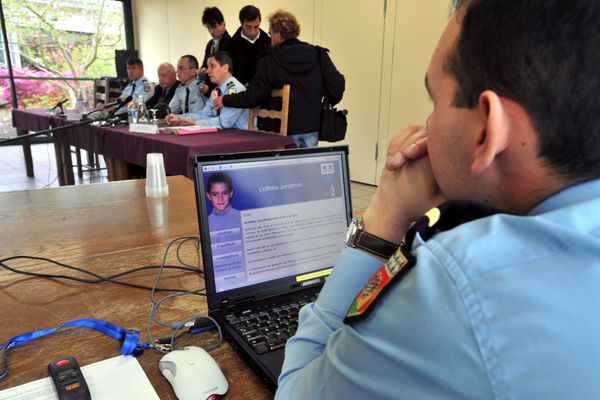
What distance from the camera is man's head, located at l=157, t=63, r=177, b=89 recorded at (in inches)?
184

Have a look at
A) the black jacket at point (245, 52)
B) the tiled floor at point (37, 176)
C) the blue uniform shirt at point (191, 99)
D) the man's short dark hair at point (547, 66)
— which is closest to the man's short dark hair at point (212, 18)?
the black jacket at point (245, 52)

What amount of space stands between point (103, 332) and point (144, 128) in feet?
8.15

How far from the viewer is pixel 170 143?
2551mm

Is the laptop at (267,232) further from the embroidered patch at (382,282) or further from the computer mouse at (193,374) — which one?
the embroidered patch at (382,282)

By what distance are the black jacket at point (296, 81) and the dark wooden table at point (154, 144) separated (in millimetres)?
251

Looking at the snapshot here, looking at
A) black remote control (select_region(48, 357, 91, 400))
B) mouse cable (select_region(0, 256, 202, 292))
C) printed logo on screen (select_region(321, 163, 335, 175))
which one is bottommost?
mouse cable (select_region(0, 256, 202, 292))

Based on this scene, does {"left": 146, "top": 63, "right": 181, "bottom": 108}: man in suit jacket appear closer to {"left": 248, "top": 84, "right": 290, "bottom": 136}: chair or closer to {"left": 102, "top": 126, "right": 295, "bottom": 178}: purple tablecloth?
{"left": 102, "top": 126, "right": 295, "bottom": 178}: purple tablecloth

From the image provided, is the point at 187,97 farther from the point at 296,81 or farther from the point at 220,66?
the point at 296,81

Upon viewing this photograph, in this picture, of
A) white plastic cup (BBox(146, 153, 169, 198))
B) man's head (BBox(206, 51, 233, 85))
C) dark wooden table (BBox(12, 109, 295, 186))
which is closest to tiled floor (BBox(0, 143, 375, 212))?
dark wooden table (BBox(12, 109, 295, 186))

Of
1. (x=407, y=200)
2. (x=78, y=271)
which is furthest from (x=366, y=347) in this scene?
(x=78, y=271)

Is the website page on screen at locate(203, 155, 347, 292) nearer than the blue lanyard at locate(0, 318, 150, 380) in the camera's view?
No

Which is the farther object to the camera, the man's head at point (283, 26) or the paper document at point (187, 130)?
the man's head at point (283, 26)

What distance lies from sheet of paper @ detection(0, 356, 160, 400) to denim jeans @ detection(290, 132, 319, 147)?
2707 millimetres

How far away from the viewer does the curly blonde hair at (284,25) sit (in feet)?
10.4
